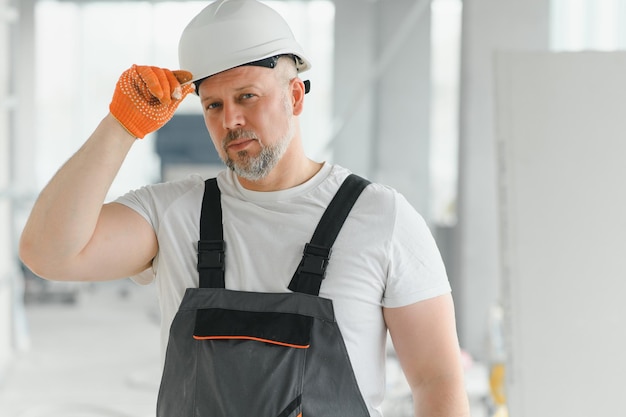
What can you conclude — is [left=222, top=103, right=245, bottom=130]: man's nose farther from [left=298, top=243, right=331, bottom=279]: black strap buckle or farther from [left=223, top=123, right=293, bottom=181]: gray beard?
[left=298, top=243, right=331, bottom=279]: black strap buckle

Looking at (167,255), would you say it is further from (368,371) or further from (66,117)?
(66,117)

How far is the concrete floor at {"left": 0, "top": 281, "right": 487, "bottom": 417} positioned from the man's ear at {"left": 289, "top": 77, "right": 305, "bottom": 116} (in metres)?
1.78

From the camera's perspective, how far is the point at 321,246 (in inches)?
64.6

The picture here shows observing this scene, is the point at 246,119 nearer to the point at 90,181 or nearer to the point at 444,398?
the point at 90,181

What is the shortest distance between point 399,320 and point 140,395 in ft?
12.0

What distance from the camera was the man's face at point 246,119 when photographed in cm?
166

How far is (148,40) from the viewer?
11891 mm

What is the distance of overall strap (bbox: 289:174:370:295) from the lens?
1.63 metres

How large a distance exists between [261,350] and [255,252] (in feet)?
0.69

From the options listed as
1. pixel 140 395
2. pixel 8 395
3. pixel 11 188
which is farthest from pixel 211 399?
pixel 11 188

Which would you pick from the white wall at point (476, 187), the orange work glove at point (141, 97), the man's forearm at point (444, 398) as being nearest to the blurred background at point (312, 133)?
the white wall at point (476, 187)

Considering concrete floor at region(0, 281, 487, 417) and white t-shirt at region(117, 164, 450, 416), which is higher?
white t-shirt at region(117, 164, 450, 416)

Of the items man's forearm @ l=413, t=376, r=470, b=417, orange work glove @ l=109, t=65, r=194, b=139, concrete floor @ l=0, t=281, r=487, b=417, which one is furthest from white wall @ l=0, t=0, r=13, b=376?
man's forearm @ l=413, t=376, r=470, b=417

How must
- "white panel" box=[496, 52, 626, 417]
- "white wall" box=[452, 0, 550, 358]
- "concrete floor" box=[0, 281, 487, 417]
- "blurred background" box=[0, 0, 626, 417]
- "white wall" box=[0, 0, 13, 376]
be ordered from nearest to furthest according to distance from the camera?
1. "white panel" box=[496, 52, 626, 417]
2. "concrete floor" box=[0, 281, 487, 417]
3. "blurred background" box=[0, 0, 626, 417]
4. "white wall" box=[0, 0, 13, 376]
5. "white wall" box=[452, 0, 550, 358]
